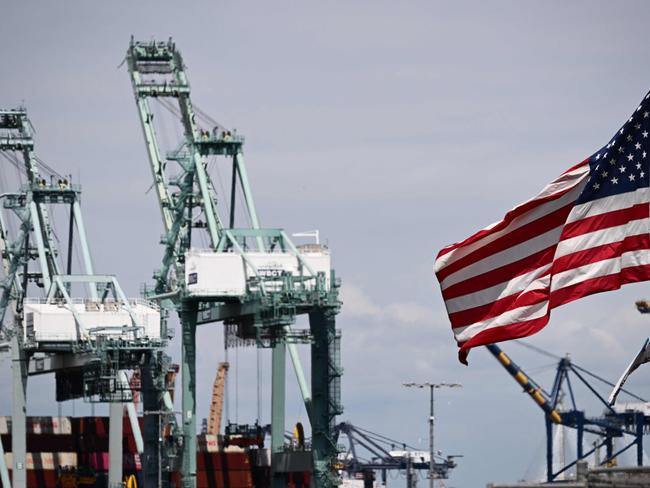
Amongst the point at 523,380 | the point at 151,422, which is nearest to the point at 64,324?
the point at 151,422

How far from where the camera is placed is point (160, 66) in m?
114

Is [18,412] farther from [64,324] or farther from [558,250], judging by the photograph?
[558,250]

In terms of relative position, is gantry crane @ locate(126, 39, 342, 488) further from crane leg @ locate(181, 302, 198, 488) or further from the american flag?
the american flag

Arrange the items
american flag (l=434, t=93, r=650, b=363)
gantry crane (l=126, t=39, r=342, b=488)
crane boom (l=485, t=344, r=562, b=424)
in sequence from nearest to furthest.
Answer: american flag (l=434, t=93, r=650, b=363), gantry crane (l=126, t=39, r=342, b=488), crane boom (l=485, t=344, r=562, b=424)

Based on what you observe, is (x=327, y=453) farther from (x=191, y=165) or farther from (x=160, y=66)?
(x=160, y=66)

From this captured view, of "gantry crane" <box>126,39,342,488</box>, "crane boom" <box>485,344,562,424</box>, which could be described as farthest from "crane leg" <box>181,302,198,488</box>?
"crane boom" <box>485,344,562,424</box>

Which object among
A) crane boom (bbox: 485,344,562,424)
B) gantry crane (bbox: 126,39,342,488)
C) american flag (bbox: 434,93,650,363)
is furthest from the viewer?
crane boom (bbox: 485,344,562,424)

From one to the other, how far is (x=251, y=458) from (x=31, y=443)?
17.2 m

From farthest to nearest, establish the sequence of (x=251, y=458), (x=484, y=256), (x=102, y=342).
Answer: (x=251, y=458) → (x=102, y=342) → (x=484, y=256)

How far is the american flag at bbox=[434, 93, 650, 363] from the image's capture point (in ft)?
93.3

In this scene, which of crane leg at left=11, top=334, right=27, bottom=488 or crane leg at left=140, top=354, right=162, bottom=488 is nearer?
crane leg at left=140, top=354, right=162, bottom=488

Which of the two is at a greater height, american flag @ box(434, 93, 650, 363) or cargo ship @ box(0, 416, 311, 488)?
american flag @ box(434, 93, 650, 363)

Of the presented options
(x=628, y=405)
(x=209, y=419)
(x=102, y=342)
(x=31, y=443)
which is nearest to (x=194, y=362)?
(x=102, y=342)

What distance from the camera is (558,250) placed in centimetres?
2919
